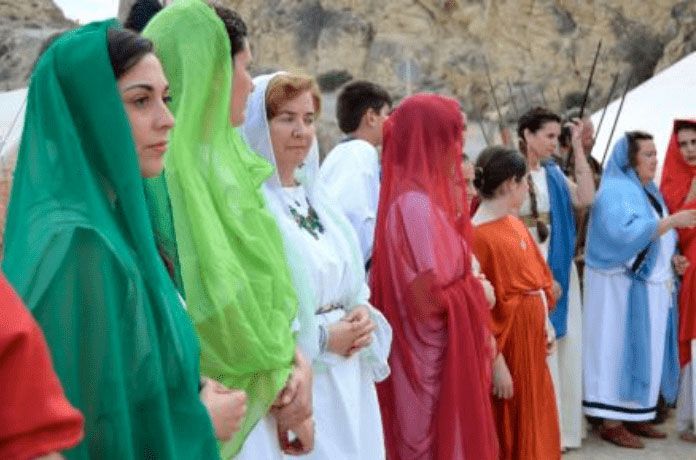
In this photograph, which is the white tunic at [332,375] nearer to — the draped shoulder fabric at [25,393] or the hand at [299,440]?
the hand at [299,440]

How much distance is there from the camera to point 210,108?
2238 mm

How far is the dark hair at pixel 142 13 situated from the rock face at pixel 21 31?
15.7m

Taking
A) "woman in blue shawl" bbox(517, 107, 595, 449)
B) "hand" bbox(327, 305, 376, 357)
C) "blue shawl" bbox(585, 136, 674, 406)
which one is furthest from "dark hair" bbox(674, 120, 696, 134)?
"hand" bbox(327, 305, 376, 357)

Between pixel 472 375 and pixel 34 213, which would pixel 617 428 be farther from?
pixel 34 213

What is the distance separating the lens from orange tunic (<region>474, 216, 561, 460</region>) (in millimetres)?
4062

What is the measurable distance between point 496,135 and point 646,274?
12374 mm

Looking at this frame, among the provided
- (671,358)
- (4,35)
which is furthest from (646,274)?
(4,35)

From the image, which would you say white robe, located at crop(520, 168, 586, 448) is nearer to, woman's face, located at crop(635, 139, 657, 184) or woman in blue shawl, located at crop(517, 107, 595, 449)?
woman in blue shawl, located at crop(517, 107, 595, 449)

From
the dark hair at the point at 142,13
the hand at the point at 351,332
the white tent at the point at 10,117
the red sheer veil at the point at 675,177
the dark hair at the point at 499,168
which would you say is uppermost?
the dark hair at the point at 142,13

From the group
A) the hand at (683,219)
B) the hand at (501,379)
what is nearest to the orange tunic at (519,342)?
the hand at (501,379)

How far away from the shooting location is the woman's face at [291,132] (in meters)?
2.71

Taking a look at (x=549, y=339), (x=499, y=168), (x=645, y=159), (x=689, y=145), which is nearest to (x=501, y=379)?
(x=549, y=339)

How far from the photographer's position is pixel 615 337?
17.1 ft

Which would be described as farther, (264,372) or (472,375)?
(472,375)
